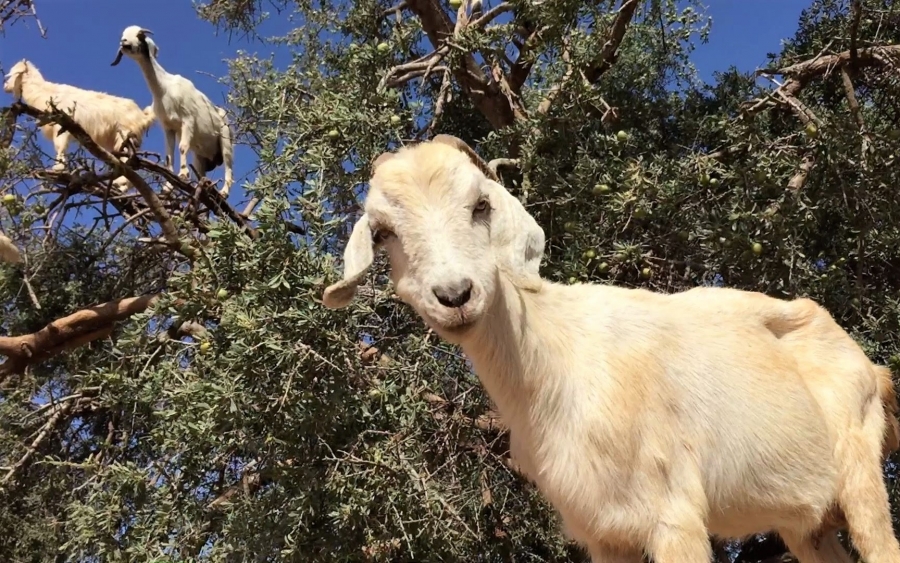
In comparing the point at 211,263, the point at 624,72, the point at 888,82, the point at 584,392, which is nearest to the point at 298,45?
the point at 624,72

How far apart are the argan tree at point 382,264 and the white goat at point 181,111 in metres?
3.68

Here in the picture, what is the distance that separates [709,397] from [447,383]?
1.88 metres

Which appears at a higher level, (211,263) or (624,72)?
(624,72)

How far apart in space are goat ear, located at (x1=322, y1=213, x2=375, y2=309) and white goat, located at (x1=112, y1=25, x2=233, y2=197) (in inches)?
258

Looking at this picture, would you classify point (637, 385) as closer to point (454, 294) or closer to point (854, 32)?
point (454, 294)

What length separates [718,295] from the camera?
11.2ft

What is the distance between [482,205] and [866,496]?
1937mm

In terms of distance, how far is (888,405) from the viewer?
3484 millimetres

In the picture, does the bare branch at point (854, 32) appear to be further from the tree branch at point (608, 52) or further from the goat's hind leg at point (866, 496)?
the goat's hind leg at point (866, 496)

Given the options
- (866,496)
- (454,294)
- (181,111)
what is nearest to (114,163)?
(454,294)

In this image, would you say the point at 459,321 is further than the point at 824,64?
No

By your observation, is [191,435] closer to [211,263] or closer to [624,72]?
[211,263]

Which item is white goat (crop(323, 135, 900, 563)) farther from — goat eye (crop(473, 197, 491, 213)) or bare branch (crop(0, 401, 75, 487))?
bare branch (crop(0, 401, 75, 487))

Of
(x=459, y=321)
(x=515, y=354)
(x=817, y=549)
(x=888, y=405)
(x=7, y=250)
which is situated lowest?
(x=817, y=549)
